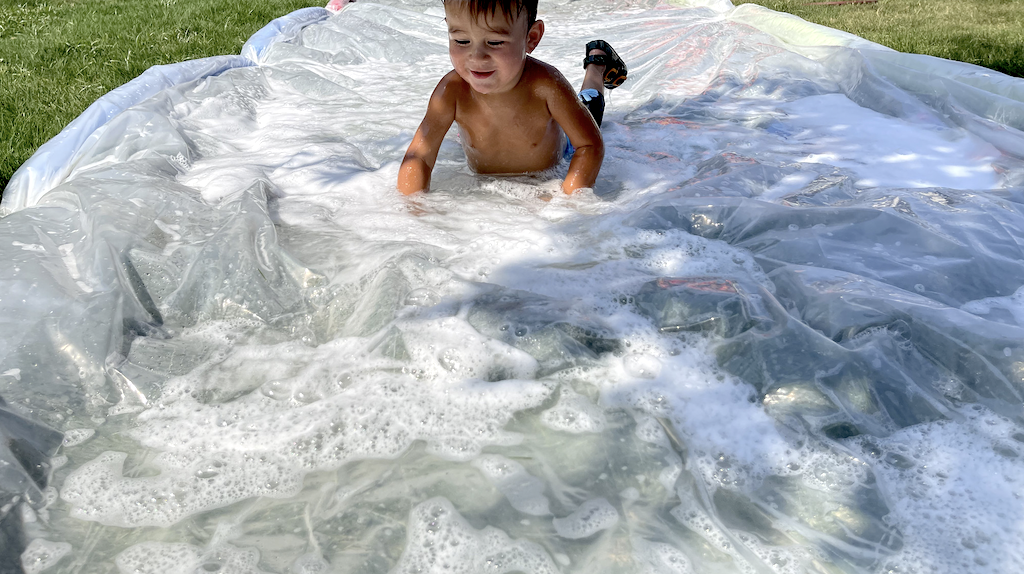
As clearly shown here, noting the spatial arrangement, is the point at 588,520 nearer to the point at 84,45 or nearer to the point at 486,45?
the point at 486,45

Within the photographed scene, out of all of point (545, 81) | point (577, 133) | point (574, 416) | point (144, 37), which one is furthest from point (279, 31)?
point (574, 416)

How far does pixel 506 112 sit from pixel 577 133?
309mm

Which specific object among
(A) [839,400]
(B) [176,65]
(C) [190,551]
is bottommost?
(C) [190,551]

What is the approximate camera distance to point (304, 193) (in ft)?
9.48

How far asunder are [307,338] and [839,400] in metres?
1.30

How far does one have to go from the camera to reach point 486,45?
2.63 metres

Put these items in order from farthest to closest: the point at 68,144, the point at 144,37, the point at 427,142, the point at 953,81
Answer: the point at 144,37, the point at 953,81, the point at 427,142, the point at 68,144

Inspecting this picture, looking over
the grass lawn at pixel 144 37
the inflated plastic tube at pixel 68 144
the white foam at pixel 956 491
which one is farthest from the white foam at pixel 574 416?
the grass lawn at pixel 144 37

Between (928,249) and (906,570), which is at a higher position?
(928,249)

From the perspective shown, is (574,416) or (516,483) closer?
(516,483)

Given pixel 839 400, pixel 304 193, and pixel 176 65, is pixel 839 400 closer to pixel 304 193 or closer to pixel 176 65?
pixel 304 193

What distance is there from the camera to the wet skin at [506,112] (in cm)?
267

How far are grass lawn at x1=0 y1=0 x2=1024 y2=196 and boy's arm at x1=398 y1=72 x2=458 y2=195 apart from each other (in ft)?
5.11

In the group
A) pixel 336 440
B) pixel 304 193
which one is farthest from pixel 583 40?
pixel 336 440
